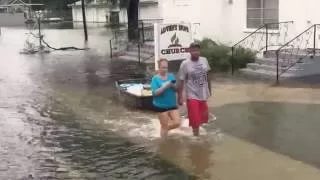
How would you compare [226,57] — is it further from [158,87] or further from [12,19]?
[12,19]

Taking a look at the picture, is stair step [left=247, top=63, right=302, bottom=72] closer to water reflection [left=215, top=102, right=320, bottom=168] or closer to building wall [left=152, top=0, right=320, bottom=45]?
building wall [left=152, top=0, right=320, bottom=45]

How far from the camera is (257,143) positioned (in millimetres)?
10047

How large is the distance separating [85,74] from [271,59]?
711 cm

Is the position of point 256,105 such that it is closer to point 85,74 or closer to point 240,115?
point 240,115

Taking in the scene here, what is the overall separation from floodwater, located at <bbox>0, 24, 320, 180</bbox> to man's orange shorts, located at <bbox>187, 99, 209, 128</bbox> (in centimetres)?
37

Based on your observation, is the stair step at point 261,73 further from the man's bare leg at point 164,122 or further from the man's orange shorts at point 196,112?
the man's bare leg at point 164,122

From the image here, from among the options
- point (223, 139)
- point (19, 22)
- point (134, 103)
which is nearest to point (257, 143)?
point (223, 139)

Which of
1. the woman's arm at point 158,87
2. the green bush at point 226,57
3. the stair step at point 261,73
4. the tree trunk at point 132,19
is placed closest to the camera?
the woman's arm at point 158,87

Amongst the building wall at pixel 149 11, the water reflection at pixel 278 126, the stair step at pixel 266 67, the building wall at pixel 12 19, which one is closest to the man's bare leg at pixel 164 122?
the water reflection at pixel 278 126

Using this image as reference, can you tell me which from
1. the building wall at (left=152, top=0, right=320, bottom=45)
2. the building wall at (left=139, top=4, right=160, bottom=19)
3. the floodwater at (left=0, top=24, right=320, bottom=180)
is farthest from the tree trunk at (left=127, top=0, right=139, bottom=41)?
the floodwater at (left=0, top=24, right=320, bottom=180)

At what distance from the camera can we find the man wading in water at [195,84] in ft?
33.0

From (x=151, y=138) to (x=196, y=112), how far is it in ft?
3.74

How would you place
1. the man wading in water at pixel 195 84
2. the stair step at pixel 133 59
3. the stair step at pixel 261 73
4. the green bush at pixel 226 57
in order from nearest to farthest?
1. the man wading in water at pixel 195 84
2. the stair step at pixel 261 73
3. the green bush at pixel 226 57
4. the stair step at pixel 133 59

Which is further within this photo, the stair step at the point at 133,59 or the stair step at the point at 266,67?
the stair step at the point at 133,59
